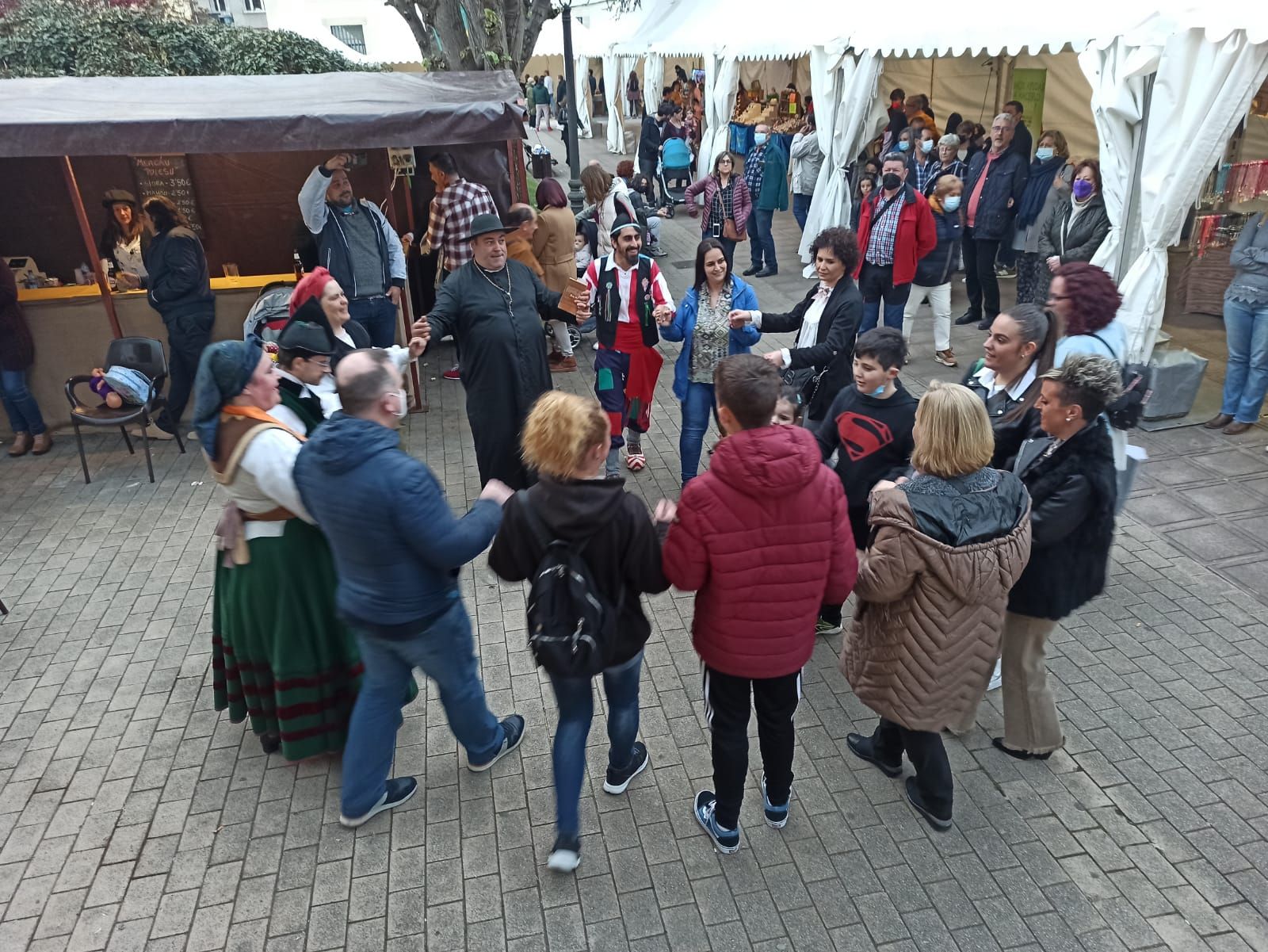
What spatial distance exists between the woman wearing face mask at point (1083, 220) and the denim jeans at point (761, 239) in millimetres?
4113

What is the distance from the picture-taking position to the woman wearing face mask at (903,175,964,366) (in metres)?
7.71

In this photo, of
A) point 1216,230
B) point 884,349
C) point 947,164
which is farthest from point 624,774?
point 947,164

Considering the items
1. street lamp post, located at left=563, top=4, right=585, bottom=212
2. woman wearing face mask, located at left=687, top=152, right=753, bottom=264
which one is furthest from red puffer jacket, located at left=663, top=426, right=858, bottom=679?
street lamp post, located at left=563, top=4, right=585, bottom=212

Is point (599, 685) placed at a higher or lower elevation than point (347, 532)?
lower

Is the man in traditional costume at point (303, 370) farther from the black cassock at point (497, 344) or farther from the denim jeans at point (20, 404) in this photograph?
the denim jeans at point (20, 404)

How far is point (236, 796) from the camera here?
3.57m

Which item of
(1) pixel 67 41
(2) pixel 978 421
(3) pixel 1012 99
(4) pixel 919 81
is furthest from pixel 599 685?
(1) pixel 67 41

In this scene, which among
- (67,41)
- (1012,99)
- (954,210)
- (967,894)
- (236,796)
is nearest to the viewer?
(967,894)

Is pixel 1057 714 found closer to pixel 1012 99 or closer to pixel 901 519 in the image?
pixel 901 519

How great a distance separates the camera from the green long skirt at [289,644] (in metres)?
3.25

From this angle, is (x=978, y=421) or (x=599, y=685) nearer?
(x=978, y=421)

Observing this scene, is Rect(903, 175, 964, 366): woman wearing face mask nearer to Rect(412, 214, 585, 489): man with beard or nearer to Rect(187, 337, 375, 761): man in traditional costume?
Rect(412, 214, 585, 489): man with beard

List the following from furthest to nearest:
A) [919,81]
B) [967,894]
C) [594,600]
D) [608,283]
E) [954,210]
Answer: [919,81] → [954,210] → [608,283] → [967,894] → [594,600]

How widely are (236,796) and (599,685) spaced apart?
1655 mm
